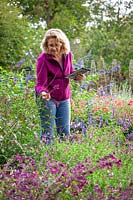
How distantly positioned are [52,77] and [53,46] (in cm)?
32

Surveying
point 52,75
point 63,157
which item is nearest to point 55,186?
point 63,157

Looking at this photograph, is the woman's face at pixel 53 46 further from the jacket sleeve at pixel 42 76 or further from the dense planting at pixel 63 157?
the dense planting at pixel 63 157

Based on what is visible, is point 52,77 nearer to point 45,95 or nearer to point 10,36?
point 45,95

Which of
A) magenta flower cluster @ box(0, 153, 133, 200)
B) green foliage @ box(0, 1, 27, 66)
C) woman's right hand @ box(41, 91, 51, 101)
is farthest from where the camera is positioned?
green foliage @ box(0, 1, 27, 66)

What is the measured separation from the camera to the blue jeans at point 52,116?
4629mm

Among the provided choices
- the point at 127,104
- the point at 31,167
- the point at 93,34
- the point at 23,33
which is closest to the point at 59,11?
the point at 93,34

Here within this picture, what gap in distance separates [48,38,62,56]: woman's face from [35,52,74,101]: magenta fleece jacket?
2.0 inches

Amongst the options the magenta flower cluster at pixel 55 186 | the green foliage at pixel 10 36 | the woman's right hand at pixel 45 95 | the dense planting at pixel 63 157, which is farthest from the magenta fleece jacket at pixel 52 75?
the green foliage at pixel 10 36

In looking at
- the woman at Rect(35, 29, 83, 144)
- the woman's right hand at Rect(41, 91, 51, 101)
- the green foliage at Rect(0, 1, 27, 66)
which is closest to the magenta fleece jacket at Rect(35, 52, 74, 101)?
the woman at Rect(35, 29, 83, 144)

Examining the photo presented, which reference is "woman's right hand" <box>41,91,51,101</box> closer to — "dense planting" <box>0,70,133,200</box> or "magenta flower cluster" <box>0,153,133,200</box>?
"dense planting" <box>0,70,133,200</box>

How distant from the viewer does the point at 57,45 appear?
4652mm

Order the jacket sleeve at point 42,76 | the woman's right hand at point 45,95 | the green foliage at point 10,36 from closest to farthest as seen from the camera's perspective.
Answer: the woman's right hand at point 45,95 → the jacket sleeve at point 42,76 → the green foliage at point 10,36

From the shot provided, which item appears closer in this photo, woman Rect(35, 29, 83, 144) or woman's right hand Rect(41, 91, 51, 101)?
woman's right hand Rect(41, 91, 51, 101)

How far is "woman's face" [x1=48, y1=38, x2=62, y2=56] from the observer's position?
15.2 ft
